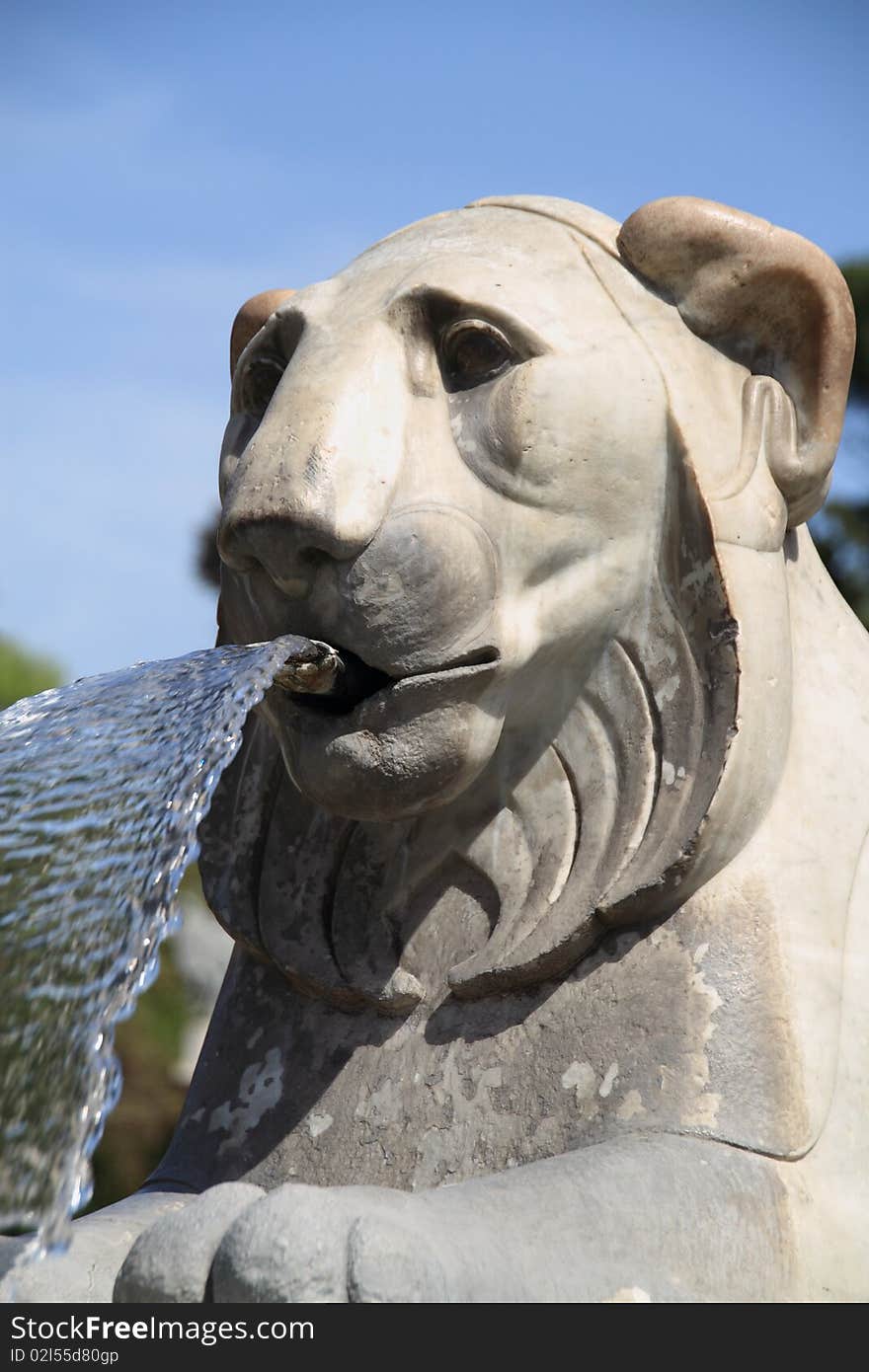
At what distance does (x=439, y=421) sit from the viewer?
2.70 m

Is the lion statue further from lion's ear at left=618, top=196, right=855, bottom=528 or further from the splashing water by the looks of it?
the splashing water

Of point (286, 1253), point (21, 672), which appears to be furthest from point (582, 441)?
point (21, 672)

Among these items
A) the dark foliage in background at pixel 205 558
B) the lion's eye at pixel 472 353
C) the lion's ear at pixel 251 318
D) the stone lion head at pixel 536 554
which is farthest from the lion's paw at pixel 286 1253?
the dark foliage in background at pixel 205 558

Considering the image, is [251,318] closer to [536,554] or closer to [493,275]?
[493,275]

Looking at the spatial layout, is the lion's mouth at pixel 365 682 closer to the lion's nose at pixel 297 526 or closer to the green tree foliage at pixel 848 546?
the lion's nose at pixel 297 526

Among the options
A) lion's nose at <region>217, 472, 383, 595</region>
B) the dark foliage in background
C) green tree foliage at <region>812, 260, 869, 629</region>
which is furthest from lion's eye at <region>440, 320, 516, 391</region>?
the dark foliage in background

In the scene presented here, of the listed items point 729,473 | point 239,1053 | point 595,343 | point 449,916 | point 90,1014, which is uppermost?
point 595,343

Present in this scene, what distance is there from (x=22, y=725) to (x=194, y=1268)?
108 cm

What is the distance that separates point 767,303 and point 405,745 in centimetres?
83

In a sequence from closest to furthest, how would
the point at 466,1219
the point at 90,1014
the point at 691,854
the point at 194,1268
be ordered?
the point at 194,1268 < the point at 466,1219 < the point at 90,1014 < the point at 691,854

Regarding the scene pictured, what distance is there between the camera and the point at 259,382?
117 inches
